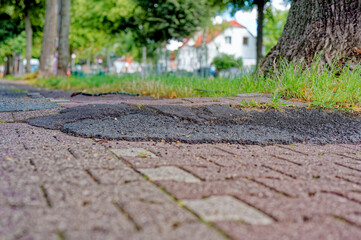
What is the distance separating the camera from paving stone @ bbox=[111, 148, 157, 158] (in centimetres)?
236

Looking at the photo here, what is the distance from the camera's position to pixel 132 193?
1654 mm

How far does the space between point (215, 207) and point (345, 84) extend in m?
3.20

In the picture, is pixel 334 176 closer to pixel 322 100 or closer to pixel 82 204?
pixel 82 204

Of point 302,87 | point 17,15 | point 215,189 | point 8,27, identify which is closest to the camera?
point 215,189

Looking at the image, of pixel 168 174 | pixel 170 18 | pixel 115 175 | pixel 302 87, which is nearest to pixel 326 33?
pixel 302 87

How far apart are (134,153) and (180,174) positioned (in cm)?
52

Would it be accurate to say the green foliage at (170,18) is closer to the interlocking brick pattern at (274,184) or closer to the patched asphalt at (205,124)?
the patched asphalt at (205,124)

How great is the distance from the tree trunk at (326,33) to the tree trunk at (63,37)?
11160mm

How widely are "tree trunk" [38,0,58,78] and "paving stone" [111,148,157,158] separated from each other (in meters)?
14.5

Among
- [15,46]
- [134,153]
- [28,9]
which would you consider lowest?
[134,153]

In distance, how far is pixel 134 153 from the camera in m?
2.42

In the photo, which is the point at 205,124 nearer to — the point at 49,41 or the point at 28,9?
the point at 49,41

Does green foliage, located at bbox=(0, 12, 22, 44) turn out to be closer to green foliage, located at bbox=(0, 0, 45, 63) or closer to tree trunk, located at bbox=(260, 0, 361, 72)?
green foliage, located at bbox=(0, 0, 45, 63)

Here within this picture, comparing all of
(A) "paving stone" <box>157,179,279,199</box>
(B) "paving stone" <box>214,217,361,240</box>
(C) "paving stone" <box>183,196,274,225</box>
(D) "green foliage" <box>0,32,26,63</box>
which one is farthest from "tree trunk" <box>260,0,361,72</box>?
(D) "green foliage" <box>0,32,26,63</box>
